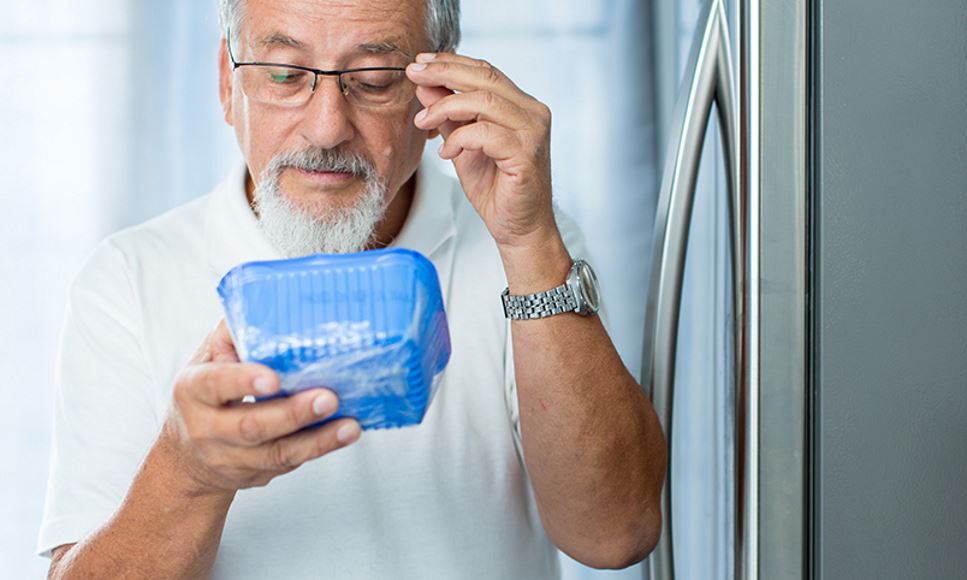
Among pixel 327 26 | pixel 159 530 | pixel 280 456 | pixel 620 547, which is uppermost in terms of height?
pixel 327 26

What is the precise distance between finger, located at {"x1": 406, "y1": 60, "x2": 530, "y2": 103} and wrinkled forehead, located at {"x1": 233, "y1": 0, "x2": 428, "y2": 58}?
0.11m

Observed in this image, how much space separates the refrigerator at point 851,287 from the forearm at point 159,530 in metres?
0.48

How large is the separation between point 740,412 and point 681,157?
28 centimetres

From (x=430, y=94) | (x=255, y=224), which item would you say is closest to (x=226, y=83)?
(x=255, y=224)

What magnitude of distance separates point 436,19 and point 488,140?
0.81ft

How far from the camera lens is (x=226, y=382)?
0.65 meters

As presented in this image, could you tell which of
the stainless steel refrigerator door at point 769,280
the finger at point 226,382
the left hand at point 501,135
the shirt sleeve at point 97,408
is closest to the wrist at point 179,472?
the finger at point 226,382

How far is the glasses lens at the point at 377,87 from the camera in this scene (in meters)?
1.05

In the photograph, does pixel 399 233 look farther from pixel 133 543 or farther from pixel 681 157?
pixel 133 543

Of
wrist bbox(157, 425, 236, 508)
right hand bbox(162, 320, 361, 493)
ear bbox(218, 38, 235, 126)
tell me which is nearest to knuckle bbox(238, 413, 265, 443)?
right hand bbox(162, 320, 361, 493)

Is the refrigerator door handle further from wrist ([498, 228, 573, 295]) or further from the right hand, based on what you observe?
the right hand

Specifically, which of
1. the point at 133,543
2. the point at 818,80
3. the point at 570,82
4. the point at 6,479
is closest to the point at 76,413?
→ the point at 133,543

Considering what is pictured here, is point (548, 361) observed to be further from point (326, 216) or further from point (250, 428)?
point (250, 428)

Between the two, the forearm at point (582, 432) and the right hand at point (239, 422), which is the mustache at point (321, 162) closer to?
the forearm at point (582, 432)
